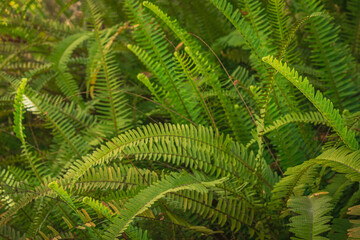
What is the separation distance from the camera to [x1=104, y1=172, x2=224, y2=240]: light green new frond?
0.94 meters

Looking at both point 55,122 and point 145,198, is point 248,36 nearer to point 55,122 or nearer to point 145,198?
point 145,198

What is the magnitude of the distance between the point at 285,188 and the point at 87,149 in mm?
930

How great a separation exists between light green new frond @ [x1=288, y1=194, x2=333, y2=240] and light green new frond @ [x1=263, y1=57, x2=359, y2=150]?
21cm

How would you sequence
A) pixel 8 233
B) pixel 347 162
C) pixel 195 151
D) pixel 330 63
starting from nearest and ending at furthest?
1. pixel 347 162
2. pixel 195 151
3. pixel 8 233
4. pixel 330 63

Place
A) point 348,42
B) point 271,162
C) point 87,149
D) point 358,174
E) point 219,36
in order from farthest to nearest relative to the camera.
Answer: point 219,36 → point 348,42 → point 87,149 → point 271,162 → point 358,174

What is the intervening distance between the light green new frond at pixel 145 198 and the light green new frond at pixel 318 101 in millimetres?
365

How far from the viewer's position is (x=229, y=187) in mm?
1162

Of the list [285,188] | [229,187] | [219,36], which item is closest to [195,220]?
[229,187]

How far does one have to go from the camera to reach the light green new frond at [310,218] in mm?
912

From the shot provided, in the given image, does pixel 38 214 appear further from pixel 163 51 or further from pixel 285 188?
pixel 285 188

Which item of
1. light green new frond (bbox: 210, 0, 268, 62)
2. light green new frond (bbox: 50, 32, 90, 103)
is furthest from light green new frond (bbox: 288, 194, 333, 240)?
light green new frond (bbox: 50, 32, 90, 103)

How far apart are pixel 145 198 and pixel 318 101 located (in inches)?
22.6

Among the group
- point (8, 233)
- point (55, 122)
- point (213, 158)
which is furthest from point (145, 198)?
point (55, 122)

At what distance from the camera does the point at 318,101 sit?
38.4 inches
